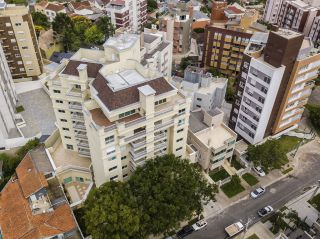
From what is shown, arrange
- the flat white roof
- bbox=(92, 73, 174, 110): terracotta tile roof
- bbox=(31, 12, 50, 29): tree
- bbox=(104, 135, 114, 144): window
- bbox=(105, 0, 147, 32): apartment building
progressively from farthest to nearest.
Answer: bbox=(31, 12, 50, 29): tree → bbox=(105, 0, 147, 32): apartment building → the flat white roof → bbox=(104, 135, 114, 144): window → bbox=(92, 73, 174, 110): terracotta tile roof

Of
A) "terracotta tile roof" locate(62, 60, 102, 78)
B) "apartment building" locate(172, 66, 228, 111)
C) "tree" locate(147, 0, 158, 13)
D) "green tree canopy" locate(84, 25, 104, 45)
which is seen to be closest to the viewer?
"terracotta tile roof" locate(62, 60, 102, 78)

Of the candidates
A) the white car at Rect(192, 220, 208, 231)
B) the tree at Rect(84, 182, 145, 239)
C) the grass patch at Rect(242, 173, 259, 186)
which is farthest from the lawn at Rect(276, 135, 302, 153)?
the tree at Rect(84, 182, 145, 239)

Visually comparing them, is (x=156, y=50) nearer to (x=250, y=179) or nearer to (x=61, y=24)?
(x=250, y=179)

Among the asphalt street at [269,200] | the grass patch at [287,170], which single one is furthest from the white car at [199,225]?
the grass patch at [287,170]

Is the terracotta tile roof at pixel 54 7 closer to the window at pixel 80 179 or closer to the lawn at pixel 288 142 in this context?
the window at pixel 80 179

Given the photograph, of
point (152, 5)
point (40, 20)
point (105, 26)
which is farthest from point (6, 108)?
point (152, 5)

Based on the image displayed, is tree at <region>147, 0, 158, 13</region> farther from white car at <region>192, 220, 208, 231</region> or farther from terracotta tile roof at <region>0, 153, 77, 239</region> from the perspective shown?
white car at <region>192, 220, 208, 231</region>
